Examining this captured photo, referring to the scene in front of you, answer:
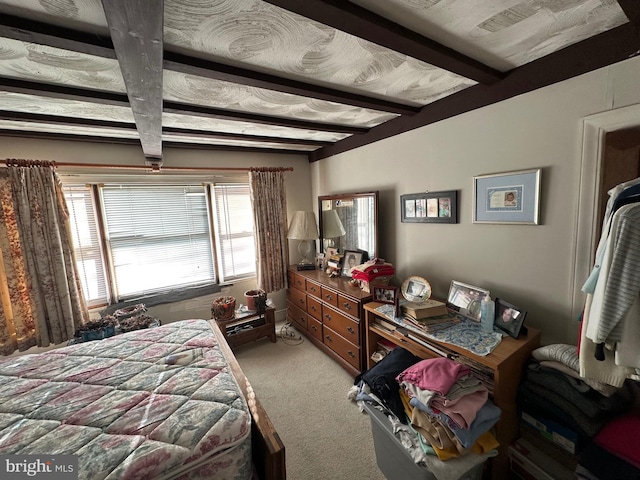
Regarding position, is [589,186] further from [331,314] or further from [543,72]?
[331,314]

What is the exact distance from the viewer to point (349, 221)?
2.84 m

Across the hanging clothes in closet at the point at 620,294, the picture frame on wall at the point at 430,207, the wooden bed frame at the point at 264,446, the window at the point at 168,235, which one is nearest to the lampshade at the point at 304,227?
the window at the point at 168,235

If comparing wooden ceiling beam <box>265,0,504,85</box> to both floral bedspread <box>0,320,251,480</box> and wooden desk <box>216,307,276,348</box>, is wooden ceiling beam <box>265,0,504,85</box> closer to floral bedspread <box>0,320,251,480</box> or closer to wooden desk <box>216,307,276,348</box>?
floral bedspread <box>0,320,251,480</box>

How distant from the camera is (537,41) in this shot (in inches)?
48.1

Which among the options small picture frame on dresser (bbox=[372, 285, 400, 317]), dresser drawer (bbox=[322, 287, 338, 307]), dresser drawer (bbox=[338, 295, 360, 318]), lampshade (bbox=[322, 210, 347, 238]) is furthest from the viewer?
lampshade (bbox=[322, 210, 347, 238])

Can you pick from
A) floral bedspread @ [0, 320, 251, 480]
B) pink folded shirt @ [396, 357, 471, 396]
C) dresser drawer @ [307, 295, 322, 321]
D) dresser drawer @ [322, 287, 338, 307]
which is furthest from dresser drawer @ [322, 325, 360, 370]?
floral bedspread @ [0, 320, 251, 480]

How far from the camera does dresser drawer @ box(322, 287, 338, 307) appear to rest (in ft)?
8.09

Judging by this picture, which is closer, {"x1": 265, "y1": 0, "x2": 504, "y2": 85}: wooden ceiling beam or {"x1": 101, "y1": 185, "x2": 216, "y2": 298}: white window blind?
{"x1": 265, "y1": 0, "x2": 504, "y2": 85}: wooden ceiling beam

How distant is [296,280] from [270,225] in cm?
77

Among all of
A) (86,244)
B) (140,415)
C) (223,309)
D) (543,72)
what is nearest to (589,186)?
(543,72)

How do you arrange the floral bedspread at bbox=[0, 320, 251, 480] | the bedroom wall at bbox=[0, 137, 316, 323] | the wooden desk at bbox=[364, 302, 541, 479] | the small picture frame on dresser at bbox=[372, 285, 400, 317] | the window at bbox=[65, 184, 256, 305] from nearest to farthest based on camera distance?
the floral bedspread at bbox=[0, 320, 251, 480] < the wooden desk at bbox=[364, 302, 541, 479] < the small picture frame on dresser at bbox=[372, 285, 400, 317] < the bedroom wall at bbox=[0, 137, 316, 323] < the window at bbox=[65, 184, 256, 305]

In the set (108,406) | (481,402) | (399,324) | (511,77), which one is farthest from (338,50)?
(108,406)

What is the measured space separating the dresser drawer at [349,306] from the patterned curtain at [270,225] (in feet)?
4.01

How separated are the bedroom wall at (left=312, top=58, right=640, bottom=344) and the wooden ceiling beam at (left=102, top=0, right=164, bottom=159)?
71.4 inches
